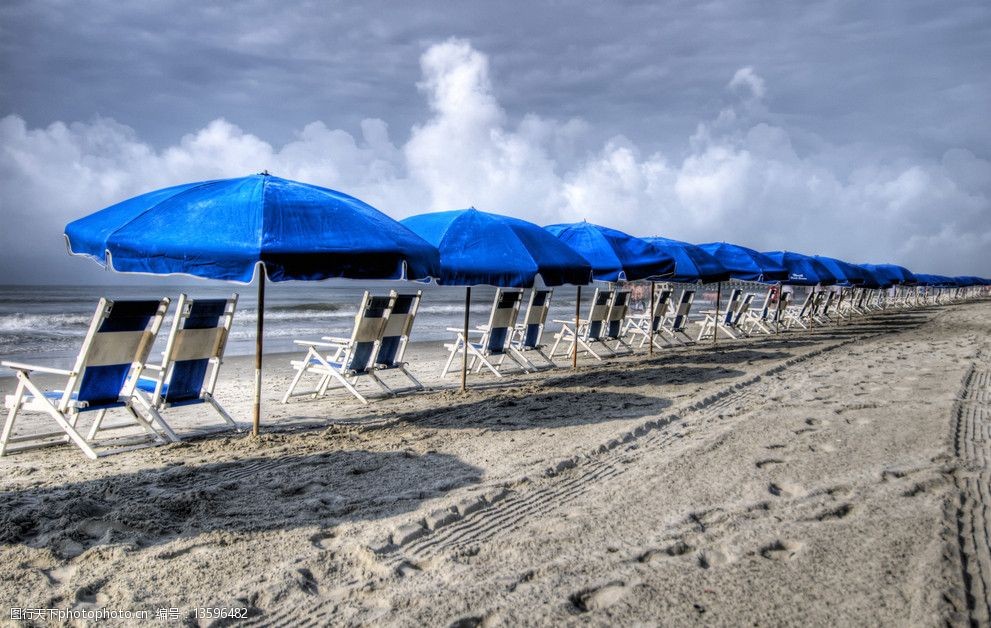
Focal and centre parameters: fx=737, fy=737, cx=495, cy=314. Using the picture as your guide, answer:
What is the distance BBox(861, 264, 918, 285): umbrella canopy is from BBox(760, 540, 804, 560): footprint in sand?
91.4ft

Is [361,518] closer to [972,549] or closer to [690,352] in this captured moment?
[972,549]

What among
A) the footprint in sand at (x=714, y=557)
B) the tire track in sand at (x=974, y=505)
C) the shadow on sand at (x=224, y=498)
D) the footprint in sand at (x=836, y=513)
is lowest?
the shadow on sand at (x=224, y=498)

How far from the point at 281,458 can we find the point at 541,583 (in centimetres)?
254

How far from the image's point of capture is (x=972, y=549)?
3197 millimetres

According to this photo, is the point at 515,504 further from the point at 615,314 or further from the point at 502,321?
the point at 615,314

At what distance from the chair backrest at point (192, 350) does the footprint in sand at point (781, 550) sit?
398cm

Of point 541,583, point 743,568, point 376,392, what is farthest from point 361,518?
point 376,392

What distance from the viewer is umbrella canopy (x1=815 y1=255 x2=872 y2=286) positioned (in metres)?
19.9

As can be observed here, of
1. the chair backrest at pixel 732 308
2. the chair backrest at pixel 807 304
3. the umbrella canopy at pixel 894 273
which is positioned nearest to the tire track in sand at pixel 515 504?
the chair backrest at pixel 732 308

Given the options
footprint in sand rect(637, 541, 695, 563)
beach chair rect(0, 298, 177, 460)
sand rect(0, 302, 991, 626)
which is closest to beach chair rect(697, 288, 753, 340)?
sand rect(0, 302, 991, 626)

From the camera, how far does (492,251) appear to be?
7.20 metres

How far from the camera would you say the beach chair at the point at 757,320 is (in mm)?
17688

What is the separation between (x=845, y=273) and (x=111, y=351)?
2025cm

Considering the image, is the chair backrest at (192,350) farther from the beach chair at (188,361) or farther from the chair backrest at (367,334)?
the chair backrest at (367,334)
